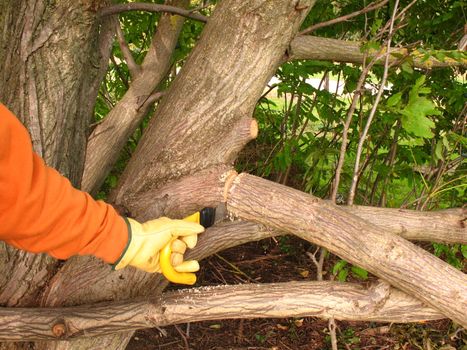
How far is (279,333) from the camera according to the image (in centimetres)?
346

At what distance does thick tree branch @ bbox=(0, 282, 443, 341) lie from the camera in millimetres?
1970

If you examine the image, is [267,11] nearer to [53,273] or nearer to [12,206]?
[12,206]

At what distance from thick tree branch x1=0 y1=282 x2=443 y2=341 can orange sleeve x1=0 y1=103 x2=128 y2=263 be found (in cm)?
46

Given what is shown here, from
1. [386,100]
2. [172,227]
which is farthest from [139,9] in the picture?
[386,100]

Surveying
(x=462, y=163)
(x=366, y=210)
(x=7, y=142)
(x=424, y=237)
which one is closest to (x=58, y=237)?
(x=7, y=142)

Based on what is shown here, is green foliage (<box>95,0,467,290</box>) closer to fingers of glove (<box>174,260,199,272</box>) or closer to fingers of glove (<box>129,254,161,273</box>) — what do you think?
fingers of glove (<box>174,260,199,272</box>)

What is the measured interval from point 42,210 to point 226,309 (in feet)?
2.80

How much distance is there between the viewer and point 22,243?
4.98ft

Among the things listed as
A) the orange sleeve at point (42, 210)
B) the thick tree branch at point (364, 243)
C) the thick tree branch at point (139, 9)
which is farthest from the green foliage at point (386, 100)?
the orange sleeve at point (42, 210)

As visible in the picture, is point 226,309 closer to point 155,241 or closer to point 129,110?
point 155,241

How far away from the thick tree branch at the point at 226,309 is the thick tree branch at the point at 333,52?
3.21 feet

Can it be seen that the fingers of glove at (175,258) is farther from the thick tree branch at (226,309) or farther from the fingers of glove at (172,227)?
the thick tree branch at (226,309)

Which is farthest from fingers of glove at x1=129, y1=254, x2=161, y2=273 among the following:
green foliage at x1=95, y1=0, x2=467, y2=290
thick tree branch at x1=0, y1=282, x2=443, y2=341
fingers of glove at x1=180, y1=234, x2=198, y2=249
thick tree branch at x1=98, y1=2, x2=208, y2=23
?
green foliage at x1=95, y1=0, x2=467, y2=290

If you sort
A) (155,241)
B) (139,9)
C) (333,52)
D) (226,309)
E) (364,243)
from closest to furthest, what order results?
(155,241), (364,243), (226,309), (139,9), (333,52)
